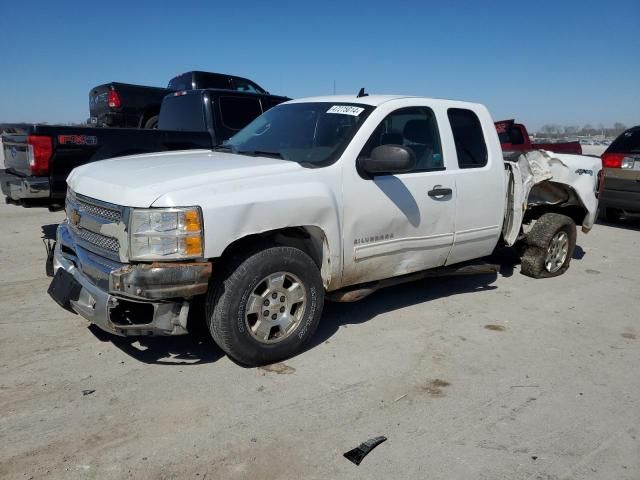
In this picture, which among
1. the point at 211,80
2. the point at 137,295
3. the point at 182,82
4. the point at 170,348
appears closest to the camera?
the point at 137,295

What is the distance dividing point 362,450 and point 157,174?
212 centimetres

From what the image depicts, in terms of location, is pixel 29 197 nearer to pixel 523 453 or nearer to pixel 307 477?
pixel 307 477

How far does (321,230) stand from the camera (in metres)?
3.83

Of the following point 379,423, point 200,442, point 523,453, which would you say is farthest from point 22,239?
point 523,453

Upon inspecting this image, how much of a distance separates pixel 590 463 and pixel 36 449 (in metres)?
2.85

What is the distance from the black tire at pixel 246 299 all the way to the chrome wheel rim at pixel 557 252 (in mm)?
3677

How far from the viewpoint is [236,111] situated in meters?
7.72

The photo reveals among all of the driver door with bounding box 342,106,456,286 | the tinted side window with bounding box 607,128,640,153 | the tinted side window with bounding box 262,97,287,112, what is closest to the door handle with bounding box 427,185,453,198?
the driver door with bounding box 342,106,456,286

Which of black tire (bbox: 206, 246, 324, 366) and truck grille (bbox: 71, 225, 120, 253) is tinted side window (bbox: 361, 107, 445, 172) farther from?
truck grille (bbox: 71, 225, 120, 253)

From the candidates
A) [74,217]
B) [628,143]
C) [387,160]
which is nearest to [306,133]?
[387,160]

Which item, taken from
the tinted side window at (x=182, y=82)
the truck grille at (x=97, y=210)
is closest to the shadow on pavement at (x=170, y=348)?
the truck grille at (x=97, y=210)

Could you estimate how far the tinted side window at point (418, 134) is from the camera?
174 inches

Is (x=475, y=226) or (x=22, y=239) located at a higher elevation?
(x=475, y=226)

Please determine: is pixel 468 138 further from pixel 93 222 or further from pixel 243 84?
pixel 243 84
